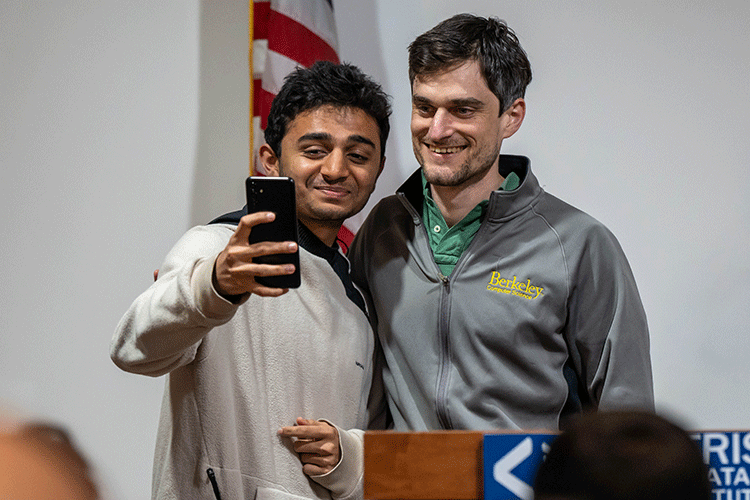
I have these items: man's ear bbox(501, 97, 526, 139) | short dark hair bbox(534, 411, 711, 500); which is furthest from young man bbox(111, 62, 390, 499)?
short dark hair bbox(534, 411, 711, 500)

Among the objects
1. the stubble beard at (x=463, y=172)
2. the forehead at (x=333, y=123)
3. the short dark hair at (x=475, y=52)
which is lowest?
the stubble beard at (x=463, y=172)

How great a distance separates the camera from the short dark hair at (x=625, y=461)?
0.63m

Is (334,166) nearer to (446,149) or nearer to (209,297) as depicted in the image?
(446,149)

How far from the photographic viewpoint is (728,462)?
839 mm

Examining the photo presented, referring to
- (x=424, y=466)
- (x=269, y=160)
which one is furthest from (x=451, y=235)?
(x=424, y=466)

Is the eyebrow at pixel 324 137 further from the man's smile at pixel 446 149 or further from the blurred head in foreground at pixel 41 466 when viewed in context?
the blurred head in foreground at pixel 41 466

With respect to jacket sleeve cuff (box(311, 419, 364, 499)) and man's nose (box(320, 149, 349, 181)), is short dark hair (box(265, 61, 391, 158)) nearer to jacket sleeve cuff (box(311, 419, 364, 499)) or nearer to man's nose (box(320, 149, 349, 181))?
man's nose (box(320, 149, 349, 181))

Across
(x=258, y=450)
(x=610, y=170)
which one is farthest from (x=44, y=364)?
(x=610, y=170)

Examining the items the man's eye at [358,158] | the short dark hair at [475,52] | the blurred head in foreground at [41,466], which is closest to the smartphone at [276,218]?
the man's eye at [358,158]

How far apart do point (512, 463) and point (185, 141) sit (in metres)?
2.02

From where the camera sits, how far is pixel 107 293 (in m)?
2.57

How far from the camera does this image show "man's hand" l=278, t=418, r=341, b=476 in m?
1.37

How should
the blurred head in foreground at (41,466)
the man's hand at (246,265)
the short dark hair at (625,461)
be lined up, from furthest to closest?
the blurred head in foreground at (41,466) < the man's hand at (246,265) < the short dark hair at (625,461)

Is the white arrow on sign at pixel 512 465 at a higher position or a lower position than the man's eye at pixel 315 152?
lower
